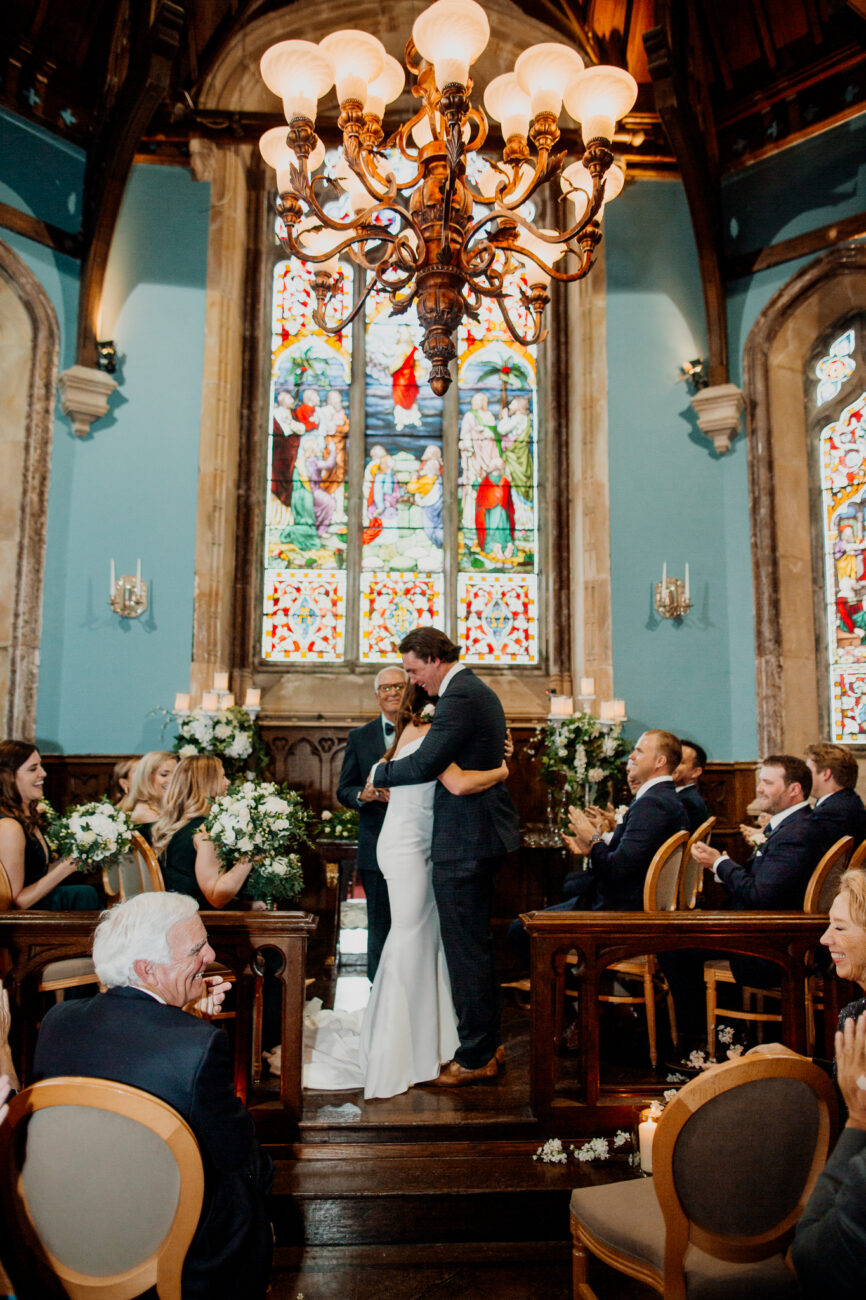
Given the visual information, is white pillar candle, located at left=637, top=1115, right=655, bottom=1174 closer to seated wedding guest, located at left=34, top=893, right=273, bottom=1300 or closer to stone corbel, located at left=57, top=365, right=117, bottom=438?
seated wedding guest, located at left=34, top=893, right=273, bottom=1300

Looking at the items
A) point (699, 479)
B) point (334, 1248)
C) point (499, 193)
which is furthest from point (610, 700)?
point (334, 1248)

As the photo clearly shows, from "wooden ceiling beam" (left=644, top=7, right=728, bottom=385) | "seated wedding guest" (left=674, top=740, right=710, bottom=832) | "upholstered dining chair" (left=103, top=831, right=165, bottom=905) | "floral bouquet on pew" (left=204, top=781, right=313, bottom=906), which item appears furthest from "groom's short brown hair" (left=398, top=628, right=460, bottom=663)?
"wooden ceiling beam" (left=644, top=7, right=728, bottom=385)

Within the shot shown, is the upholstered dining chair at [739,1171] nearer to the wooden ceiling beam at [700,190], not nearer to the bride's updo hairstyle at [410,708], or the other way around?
the bride's updo hairstyle at [410,708]

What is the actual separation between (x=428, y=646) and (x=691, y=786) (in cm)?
204

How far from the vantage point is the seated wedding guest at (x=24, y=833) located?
12.0ft

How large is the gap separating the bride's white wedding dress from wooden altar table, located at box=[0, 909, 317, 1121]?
46cm

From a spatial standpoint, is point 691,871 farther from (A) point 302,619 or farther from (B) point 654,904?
(A) point 302,619

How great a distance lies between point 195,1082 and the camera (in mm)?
1824

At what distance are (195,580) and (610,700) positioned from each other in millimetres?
3384

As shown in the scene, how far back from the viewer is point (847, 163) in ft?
24.2

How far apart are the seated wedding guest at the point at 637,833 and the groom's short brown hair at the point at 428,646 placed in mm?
899

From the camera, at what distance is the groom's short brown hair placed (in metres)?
3.80

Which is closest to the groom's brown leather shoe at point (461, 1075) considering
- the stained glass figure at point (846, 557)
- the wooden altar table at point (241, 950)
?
the wooden altar table at point (241, 950)

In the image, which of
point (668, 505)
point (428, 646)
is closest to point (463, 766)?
point (428, 646)
